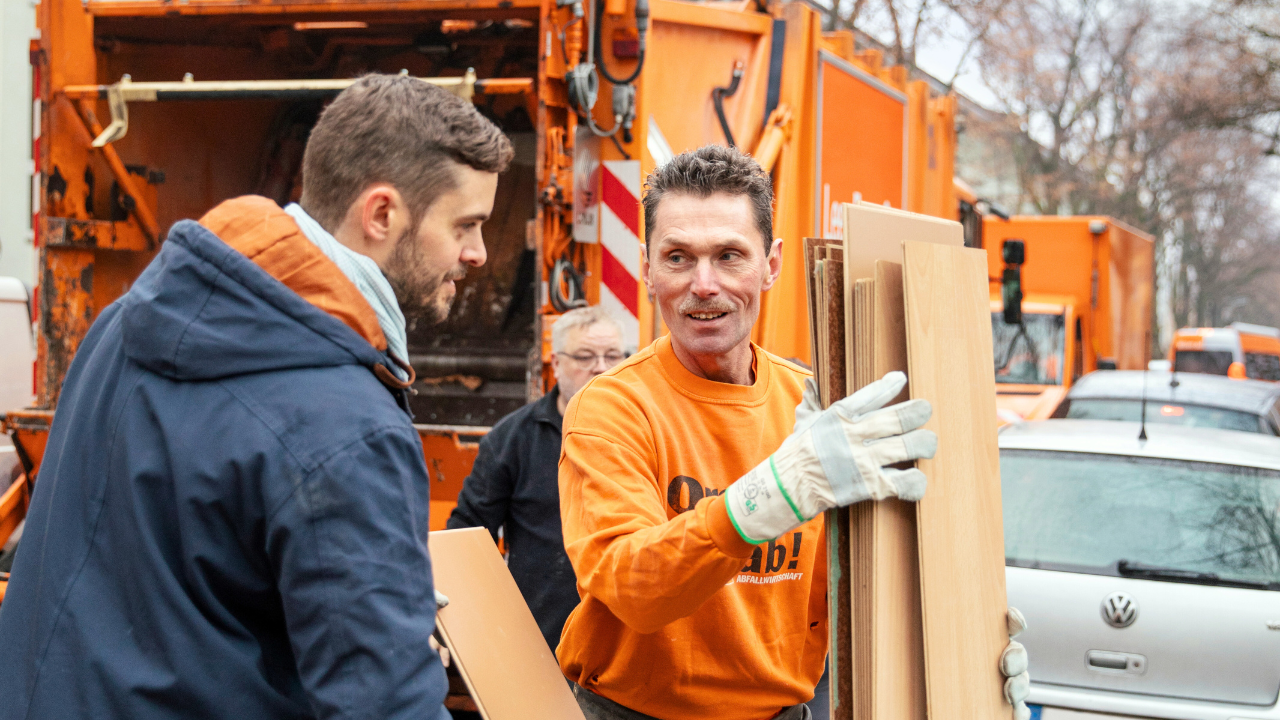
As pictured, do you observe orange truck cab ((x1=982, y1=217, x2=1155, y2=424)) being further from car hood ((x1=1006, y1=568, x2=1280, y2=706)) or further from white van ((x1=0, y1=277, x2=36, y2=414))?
white van ((x1=0, y1=277, x2=36, y2=414))

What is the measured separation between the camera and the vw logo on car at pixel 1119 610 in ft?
12.6

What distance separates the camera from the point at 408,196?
5.07 feet

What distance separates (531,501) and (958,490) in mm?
1917

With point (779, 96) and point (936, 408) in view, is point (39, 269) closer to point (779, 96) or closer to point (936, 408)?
point (779, 96)

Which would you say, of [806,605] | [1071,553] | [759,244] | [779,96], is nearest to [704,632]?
[806,605]

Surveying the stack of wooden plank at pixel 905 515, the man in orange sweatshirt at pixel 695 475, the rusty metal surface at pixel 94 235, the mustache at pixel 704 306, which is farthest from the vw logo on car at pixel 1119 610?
the rusty metal surface at pixel 94 235

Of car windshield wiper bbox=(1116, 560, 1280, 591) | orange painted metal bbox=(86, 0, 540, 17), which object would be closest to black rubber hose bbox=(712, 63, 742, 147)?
orange painted metal bbox=(86, 0, 540, 17)

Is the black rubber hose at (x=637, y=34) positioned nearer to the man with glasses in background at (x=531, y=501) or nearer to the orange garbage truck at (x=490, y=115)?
the orange garbage truck at (x=490, y=115)

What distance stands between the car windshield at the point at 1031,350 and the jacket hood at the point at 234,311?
34.4 feet

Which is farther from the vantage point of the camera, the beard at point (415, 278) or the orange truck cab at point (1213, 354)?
the orange truck cab at point (1213, 354)

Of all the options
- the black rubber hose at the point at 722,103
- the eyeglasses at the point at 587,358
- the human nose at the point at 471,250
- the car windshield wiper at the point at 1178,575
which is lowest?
the car windshield wiper at the point at 1178,575

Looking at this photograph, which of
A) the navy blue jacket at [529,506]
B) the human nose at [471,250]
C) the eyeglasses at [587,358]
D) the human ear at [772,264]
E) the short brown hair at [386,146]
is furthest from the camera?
the eyeglasses at [587,358]

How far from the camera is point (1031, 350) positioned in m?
11.5

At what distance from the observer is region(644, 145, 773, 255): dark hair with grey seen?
2.11 meters
